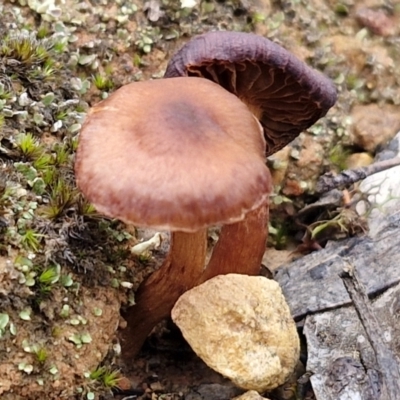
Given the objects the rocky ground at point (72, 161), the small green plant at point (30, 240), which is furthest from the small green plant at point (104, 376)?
the small green plant at point (30, 240)

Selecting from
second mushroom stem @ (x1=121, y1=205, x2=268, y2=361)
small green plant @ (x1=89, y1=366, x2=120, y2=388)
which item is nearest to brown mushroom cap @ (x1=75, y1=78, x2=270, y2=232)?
second mushroom stem @ (x1=121, y1=205, x2=268, y2=361)

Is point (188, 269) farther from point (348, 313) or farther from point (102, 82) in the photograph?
point (102, 82)

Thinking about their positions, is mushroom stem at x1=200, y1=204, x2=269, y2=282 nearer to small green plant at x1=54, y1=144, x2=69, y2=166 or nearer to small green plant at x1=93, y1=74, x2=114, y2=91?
small green plant at x1=54, y1=144, x2=69, y2=166

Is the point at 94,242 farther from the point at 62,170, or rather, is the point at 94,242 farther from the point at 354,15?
the point at 354,15

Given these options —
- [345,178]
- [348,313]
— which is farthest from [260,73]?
[348,313]

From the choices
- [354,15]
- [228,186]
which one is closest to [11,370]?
[228,186]
